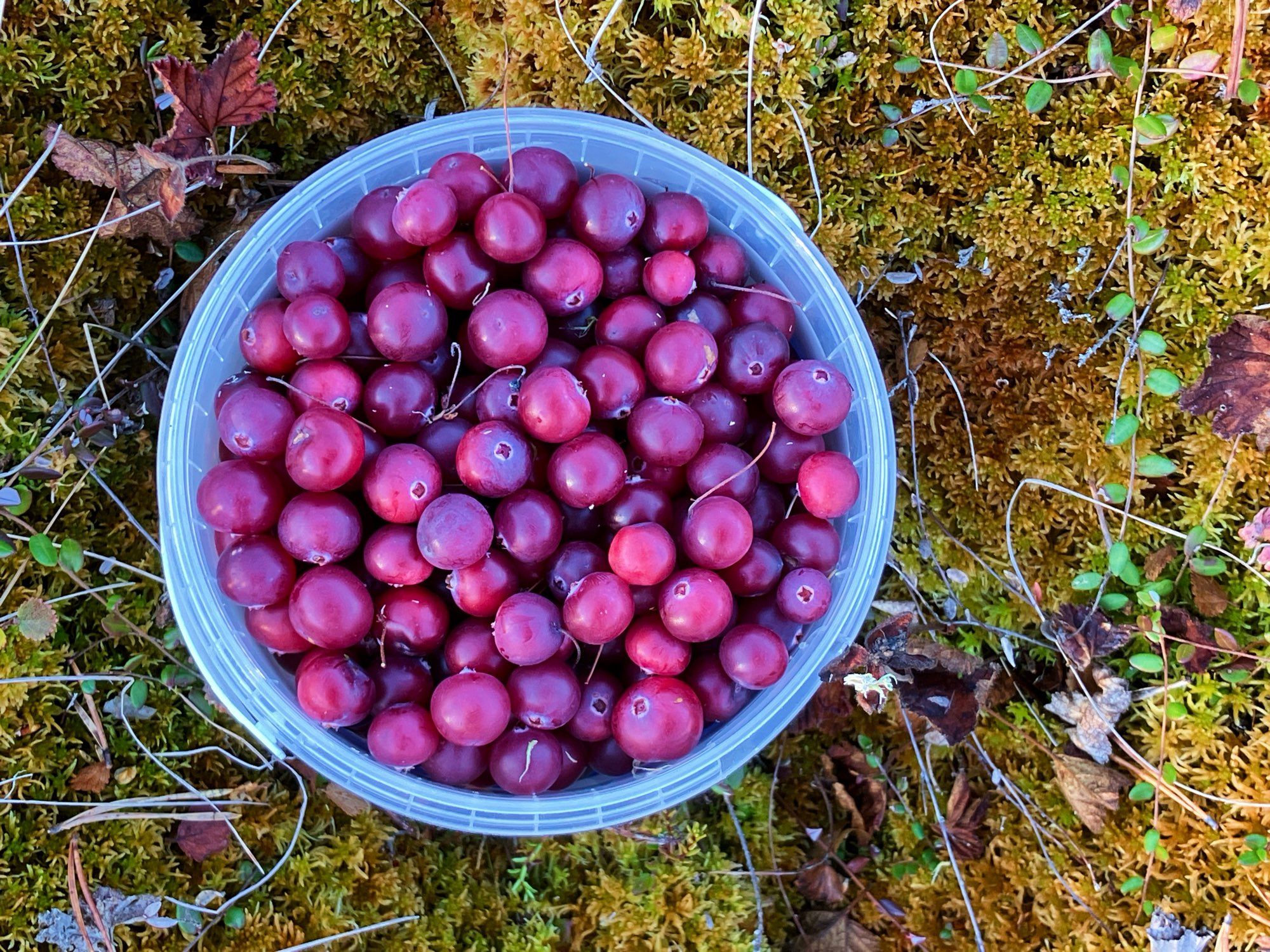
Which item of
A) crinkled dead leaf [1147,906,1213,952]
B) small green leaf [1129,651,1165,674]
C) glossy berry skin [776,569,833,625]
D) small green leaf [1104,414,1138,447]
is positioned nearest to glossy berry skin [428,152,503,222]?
glossy berry skin [776,569,833,625]

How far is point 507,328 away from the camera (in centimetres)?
158

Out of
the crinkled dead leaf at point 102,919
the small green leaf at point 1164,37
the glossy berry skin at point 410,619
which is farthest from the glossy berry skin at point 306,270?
the small green leaf at point 1164,37

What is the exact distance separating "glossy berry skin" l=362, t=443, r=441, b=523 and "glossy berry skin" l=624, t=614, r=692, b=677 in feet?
1.40

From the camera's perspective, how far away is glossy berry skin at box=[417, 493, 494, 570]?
1.51m

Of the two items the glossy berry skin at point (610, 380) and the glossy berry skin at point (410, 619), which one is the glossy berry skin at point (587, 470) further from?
the glossy berry skin at point (410, 619)

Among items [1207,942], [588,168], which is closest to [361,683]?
[588,168]

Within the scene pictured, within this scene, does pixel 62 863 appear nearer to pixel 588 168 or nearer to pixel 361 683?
pixel 361 683

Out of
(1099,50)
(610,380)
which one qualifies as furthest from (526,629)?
(1099,50)

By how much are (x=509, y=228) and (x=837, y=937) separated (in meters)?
1.59

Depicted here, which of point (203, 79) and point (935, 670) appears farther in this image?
point (935, 670)

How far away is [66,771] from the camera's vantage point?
1.72 m

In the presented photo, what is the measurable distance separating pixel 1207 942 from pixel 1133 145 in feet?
4.87

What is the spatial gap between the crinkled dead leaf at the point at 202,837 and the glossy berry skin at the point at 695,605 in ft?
3.14

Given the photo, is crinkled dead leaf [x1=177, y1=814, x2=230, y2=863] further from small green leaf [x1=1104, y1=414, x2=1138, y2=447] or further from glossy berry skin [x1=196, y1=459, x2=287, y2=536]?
small green leaf [x1=1104, y1=414, x2=1138, y2=447]
